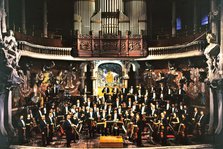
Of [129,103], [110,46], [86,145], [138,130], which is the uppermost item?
[110,46]

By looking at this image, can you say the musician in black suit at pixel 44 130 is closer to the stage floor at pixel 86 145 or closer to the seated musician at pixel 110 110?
the stage floor at pixel 86 145

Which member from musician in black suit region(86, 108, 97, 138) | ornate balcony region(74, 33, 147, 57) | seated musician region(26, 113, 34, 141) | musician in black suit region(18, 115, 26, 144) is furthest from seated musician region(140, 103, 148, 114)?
musician in black suit region(18, 115, 26, 144)

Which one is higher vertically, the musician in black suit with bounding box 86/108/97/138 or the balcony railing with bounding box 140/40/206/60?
the balcony railing with bounding box 140/40/206/60

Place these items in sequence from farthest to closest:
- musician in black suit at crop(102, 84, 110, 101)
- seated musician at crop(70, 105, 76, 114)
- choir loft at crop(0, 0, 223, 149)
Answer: musician in black suit at crop(102, 84, 110, 101)
seated musician at crop(70, 105, 76, 114)
choir loft at crop(0, 0, 223, 149)

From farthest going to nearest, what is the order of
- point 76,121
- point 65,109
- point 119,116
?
point 65,109 < point 119,116 < point 76,121

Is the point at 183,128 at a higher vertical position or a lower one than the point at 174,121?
lower

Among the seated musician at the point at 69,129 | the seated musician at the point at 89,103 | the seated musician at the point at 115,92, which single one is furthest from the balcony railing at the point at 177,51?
the seated musician at the point at 69,129

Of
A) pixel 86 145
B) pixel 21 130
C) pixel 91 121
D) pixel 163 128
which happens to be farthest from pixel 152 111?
pixel 21 130

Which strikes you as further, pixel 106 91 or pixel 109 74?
pixel 109 74

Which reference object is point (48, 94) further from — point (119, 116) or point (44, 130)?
point (119, 116)

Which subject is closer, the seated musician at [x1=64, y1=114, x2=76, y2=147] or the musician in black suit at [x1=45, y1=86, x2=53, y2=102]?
the seated musician at [x1=64, y1=114, x2=76, y2=147]

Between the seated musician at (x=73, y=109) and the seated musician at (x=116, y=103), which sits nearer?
the seated musician at (x=73, y=109)

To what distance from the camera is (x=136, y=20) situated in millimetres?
10172

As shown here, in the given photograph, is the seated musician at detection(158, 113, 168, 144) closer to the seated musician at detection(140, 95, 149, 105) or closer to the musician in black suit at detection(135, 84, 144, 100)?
the seated musician at detection(140, 95, 149, 105)
